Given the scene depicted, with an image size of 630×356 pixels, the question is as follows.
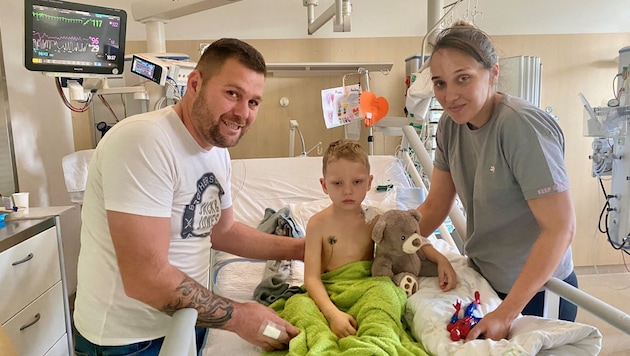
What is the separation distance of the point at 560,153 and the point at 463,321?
1.57 feet

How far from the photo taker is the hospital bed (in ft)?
3.09

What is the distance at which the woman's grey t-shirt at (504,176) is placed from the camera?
3.49 ft

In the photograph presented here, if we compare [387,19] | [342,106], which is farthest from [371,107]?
[387,19]

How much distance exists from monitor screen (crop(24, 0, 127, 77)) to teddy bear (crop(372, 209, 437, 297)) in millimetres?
1919

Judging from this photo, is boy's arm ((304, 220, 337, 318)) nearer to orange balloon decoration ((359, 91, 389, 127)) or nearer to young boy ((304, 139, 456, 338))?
young boy ((304, 139, 456, 338))

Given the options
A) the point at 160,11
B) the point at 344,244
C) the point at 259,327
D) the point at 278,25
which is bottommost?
the point at 259,327

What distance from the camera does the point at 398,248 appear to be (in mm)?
1312

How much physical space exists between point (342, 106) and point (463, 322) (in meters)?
1.97

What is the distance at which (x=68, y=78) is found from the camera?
100 inches

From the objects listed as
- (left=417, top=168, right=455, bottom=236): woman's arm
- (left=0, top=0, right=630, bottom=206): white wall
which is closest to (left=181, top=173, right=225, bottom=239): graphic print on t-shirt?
(left=417, top=168, right=455, bottom=236): woman's arm

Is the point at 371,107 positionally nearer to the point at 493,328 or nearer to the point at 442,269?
the point at 442,269

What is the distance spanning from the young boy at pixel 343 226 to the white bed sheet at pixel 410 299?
135 millimetres

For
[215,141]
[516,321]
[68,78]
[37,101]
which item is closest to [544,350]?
[516,321]

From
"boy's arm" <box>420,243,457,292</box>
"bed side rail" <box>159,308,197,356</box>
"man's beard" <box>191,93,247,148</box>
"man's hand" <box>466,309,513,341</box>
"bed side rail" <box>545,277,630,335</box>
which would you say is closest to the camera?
"bed side rail" <box>159,308,197,356</box>
